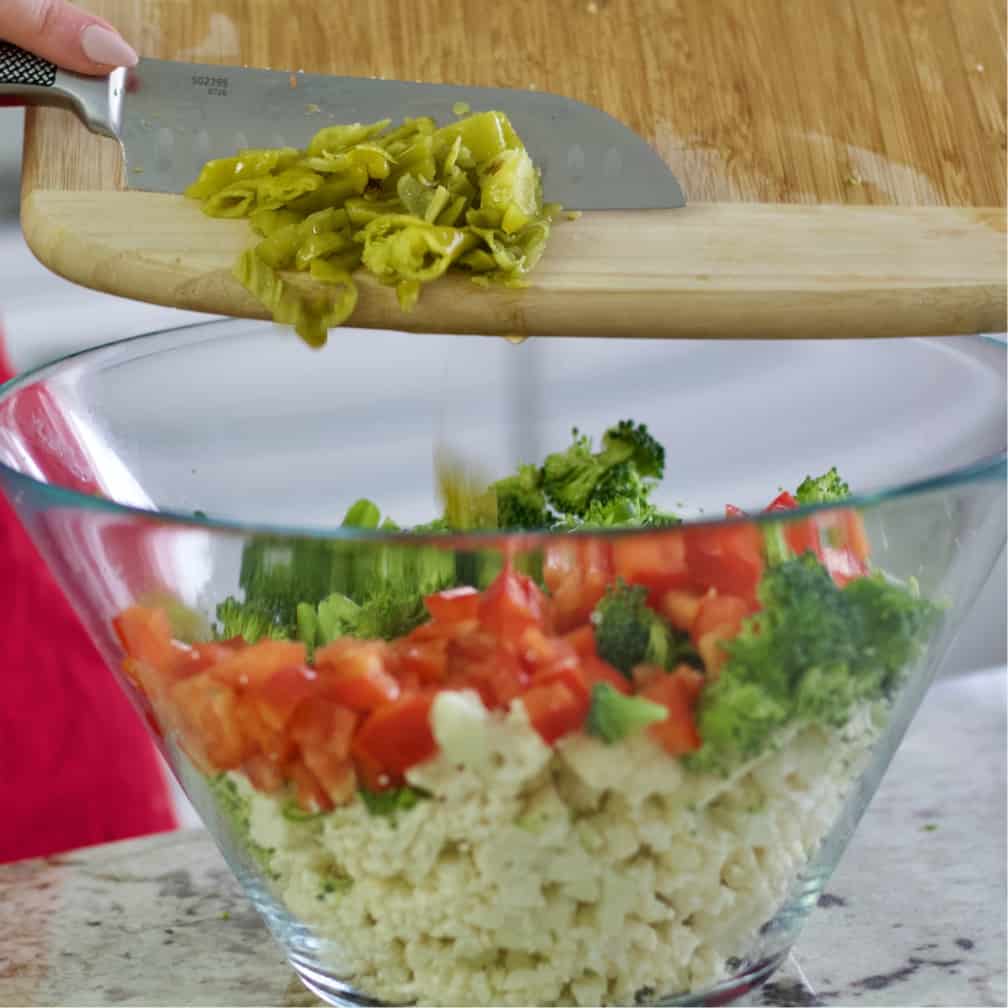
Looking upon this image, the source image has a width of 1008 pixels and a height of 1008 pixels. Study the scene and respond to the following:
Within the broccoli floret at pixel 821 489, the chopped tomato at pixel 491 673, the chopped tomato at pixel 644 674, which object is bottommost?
the chopped tomato at pixel 644 674

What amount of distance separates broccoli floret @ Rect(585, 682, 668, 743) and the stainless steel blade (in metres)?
0.42

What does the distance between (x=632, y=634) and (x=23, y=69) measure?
651mm

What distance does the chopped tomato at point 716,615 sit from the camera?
2.51 ft

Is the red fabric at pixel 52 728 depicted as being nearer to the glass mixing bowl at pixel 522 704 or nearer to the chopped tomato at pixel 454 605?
the glass mixing bowl at pixel 522 704

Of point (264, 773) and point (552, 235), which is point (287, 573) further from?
point (552, 235)

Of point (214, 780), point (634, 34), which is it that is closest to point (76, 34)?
point (634, 34)

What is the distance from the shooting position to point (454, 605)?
756mm

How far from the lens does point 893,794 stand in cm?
124

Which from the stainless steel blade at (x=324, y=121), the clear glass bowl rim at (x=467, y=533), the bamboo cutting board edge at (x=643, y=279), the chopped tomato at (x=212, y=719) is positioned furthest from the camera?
the stainless steel blade at (x=324, y=121)

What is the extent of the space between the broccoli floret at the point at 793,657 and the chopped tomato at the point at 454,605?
127 mm

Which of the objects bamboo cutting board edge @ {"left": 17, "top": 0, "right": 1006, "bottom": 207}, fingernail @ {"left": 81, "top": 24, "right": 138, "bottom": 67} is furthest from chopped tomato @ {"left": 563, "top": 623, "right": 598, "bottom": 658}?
fingernail @ {"left": 81, "top": 24, "right": 138, "bottom": 67}

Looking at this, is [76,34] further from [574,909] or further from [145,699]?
[574,909]

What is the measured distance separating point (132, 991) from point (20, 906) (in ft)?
0.52

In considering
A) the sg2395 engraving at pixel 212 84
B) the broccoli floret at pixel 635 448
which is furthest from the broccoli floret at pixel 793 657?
the sg2395 engraving at pixel 212 84
